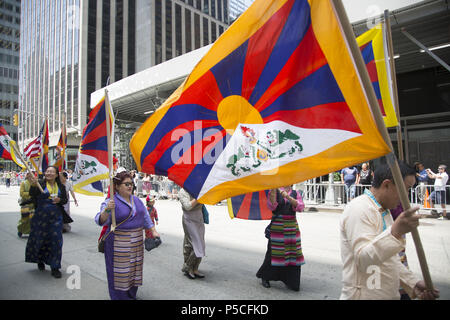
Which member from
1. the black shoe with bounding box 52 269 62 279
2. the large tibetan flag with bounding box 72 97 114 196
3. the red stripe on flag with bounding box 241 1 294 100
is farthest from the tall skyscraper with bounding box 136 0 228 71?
the red stripe on flag with bounding box 241 1 294 100

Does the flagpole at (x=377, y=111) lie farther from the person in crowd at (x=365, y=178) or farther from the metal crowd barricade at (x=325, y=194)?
the metal crowd barricade at (x=325, y=194)

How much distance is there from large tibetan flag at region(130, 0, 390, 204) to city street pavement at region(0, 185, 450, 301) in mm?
2071

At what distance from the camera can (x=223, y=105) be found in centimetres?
267

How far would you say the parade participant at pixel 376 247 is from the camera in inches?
62.6

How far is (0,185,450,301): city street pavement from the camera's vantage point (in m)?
3.96

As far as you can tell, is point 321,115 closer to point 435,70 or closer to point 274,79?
point 274,79

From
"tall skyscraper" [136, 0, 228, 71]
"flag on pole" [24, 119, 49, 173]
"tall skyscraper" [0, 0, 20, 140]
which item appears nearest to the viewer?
"flag on pole" [24, 119, 49, 173]

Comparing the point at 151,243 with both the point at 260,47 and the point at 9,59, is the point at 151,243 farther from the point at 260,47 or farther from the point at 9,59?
the point at 9,59

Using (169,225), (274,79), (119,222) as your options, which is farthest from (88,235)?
(274,79)

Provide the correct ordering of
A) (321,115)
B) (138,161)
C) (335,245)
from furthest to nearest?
(335,245) < (138,161) < (321,115)

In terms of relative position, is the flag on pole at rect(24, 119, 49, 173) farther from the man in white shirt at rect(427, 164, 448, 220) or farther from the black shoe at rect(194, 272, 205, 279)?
the man in white shirt at rect(427, 164, 448, 220)

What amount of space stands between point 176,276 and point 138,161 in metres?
2.37

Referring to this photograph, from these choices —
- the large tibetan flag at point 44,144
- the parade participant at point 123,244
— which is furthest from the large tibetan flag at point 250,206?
the large tibetan flag at point 44,144
